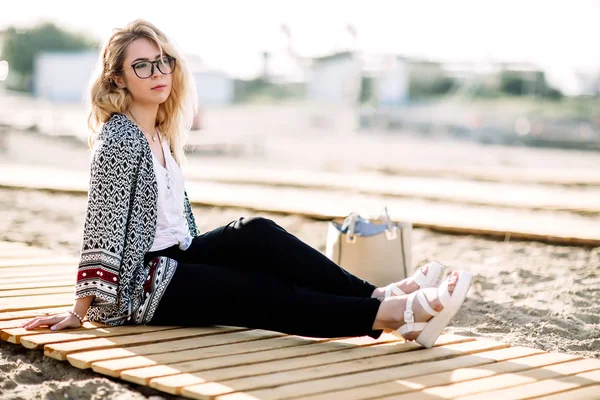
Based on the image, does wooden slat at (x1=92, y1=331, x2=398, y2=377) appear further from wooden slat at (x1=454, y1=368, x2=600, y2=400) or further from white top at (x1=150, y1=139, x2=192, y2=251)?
wooden slat at (x1=454, y1=368, x2=600, y2=400)

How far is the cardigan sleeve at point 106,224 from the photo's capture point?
3326 millimetres

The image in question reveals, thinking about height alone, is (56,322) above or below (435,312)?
below

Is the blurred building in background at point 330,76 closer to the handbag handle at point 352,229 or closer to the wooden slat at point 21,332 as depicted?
the handbag handle at point 352,229

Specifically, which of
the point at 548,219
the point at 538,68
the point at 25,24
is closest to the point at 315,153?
the point at 548,219

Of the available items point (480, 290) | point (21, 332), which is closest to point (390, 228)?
point (480, 290)

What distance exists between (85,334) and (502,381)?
1539 mm

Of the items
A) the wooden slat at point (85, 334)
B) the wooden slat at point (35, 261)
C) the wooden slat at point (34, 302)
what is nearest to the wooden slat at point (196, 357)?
the wooden slat at point (85, 334)

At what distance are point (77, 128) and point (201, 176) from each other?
50.6 feet

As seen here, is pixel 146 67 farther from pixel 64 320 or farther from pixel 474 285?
pixel 474 285

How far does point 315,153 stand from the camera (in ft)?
70.0

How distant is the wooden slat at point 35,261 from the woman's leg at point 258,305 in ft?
5.42

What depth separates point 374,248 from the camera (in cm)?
472

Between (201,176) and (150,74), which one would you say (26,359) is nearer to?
(150,74)

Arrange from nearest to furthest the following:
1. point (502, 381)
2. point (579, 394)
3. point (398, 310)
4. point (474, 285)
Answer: point (579, 394) < point (502, 381) < point (398, 310) < point (474, 285)
